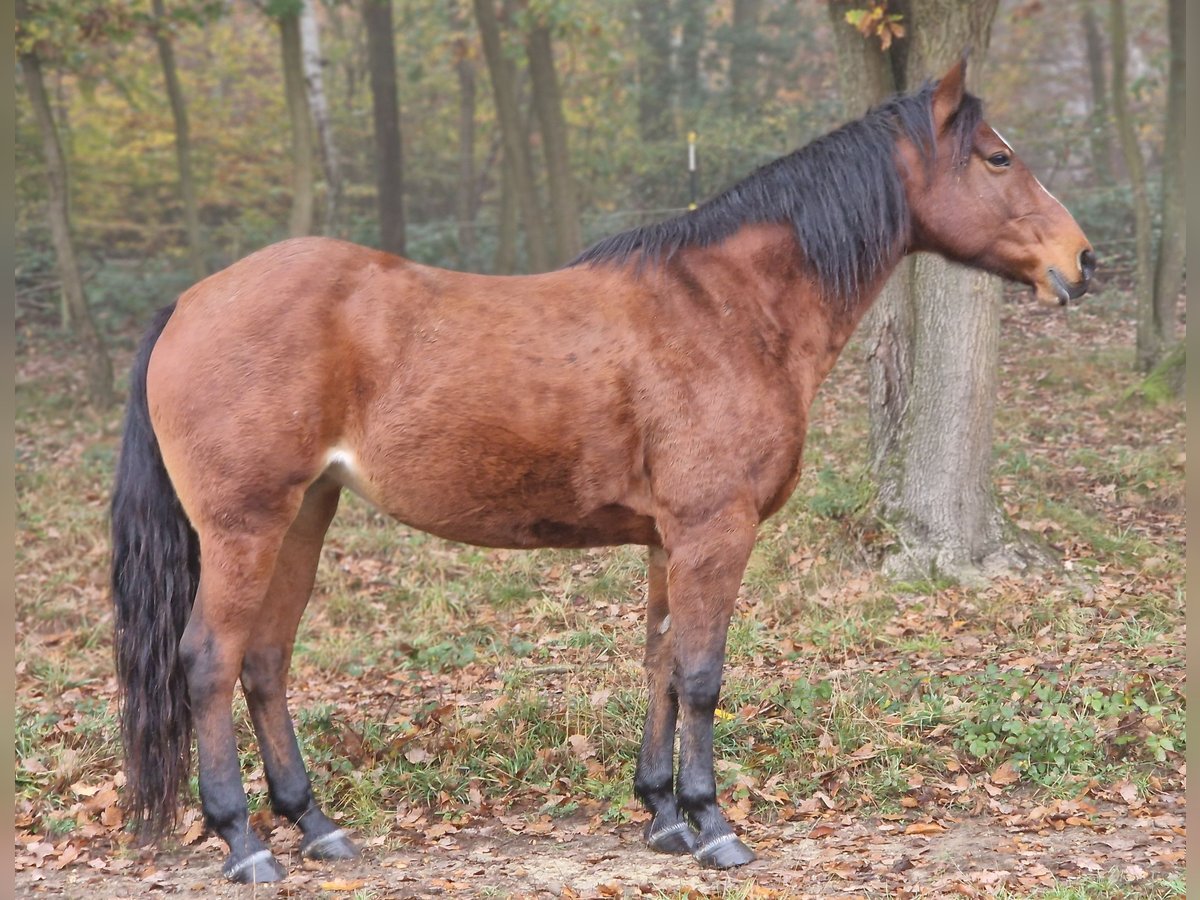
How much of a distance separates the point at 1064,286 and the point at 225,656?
346 cm

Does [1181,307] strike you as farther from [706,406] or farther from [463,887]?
[463,887]

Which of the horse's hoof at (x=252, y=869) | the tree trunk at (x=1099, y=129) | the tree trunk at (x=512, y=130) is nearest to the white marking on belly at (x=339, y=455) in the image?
the horse's hoof at (x=252, y=869)

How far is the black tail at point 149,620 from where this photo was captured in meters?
4.26

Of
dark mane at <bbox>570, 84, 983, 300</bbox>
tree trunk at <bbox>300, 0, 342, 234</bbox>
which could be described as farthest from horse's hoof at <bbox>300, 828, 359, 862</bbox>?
tree trunk at <bbox>300, 0, 342, 234</bbox>

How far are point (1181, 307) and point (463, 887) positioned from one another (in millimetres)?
13238

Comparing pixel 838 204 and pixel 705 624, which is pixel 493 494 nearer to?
pixel 705 624

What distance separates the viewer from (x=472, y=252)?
67.9ft

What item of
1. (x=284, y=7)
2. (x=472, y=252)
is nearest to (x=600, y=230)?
(x=472, y=252)

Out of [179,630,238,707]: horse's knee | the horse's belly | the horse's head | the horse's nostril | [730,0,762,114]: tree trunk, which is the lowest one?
[179,630,238,707]: horse's knee

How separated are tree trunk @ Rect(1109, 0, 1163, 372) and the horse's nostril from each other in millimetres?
7551

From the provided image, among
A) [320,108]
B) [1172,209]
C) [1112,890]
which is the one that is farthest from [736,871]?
[320,108]

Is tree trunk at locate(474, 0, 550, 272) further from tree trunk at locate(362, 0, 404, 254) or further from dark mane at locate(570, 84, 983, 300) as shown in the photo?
dark mane at locate(570, 84, 983, 300)

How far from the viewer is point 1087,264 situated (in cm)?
448

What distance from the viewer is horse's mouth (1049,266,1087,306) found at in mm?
4438
